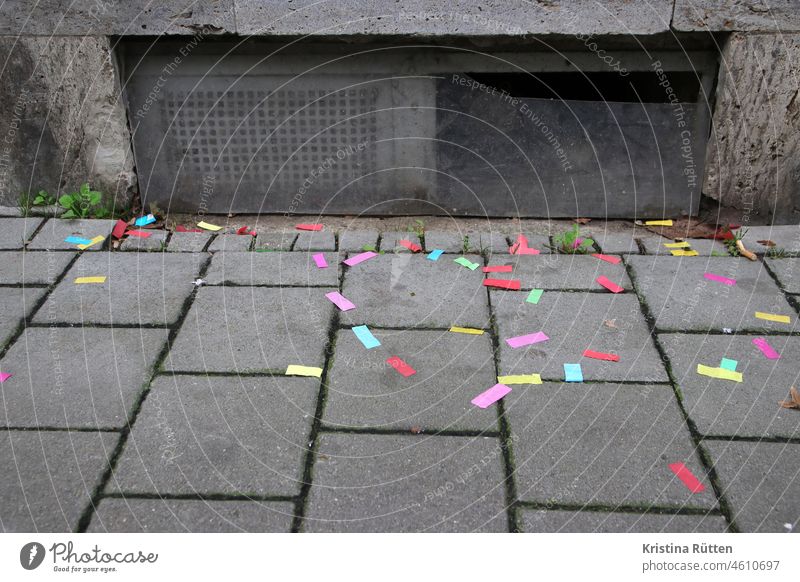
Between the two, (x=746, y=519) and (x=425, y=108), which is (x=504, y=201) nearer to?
(x=425, y=108)

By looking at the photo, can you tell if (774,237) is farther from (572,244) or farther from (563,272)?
(563,272)

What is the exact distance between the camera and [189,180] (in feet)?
12.0

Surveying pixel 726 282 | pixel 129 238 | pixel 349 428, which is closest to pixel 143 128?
pixel 129 238

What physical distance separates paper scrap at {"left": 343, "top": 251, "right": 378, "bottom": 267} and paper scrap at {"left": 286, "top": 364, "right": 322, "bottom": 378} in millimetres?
831

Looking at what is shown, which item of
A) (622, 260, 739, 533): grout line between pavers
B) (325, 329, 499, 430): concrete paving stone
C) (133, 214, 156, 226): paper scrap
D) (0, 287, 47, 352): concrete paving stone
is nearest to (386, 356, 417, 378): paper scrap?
(325, 329, 499, 430): concrete paving stone

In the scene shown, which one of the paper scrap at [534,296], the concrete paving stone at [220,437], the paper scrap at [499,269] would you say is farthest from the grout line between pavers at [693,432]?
the concrete paving stone at [220,437]

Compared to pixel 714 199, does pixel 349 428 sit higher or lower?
lower

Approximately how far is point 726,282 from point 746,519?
1.42 m

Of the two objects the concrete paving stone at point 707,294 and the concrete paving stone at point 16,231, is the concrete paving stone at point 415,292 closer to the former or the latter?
the concrete paving stone at point 707,294

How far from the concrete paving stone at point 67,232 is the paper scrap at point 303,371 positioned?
1391 millimetres

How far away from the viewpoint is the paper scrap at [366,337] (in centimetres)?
256

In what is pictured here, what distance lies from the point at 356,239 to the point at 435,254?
16.3 inches

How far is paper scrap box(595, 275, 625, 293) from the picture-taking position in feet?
9.55
